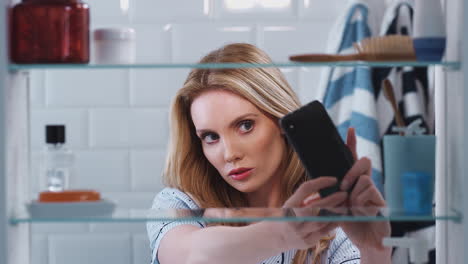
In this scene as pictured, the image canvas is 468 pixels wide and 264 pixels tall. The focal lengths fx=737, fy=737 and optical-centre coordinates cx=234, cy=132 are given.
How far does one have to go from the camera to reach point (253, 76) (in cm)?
142

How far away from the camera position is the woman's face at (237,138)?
4.55 ft

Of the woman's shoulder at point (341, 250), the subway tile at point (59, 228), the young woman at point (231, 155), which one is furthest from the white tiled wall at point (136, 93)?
the woman's shoulder at point (341, 250)

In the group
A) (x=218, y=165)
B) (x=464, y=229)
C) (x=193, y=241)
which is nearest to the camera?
(x=464, y=229)

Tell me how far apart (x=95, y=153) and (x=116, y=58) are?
0.80m

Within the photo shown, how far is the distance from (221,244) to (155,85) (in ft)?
1.93

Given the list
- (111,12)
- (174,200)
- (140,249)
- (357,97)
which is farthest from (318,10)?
(140,249)

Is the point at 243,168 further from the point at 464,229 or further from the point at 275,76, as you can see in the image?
the point at 464,229

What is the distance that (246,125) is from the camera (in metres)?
1.40

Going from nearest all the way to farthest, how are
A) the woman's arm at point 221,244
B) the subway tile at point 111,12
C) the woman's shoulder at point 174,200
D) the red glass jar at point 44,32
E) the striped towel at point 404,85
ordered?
the red glass jar at point 44,32
the woman's arm at point 221,244
the woman's shoulder at point 174,200
the striped towel at point 404,85
the subway tile at point 111,12

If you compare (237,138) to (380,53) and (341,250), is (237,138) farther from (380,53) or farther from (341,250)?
(380,53)

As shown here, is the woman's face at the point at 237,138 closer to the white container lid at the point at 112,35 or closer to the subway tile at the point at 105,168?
the subway tile at the point at 105,168

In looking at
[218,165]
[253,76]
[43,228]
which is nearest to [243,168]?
[218,165]

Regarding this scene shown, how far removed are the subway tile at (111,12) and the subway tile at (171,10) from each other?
0.05ft

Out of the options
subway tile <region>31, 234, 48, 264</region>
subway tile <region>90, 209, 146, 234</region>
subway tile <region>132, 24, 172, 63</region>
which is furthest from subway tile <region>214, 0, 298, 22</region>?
subway tile <region>31, 234, 48, 264</region>
